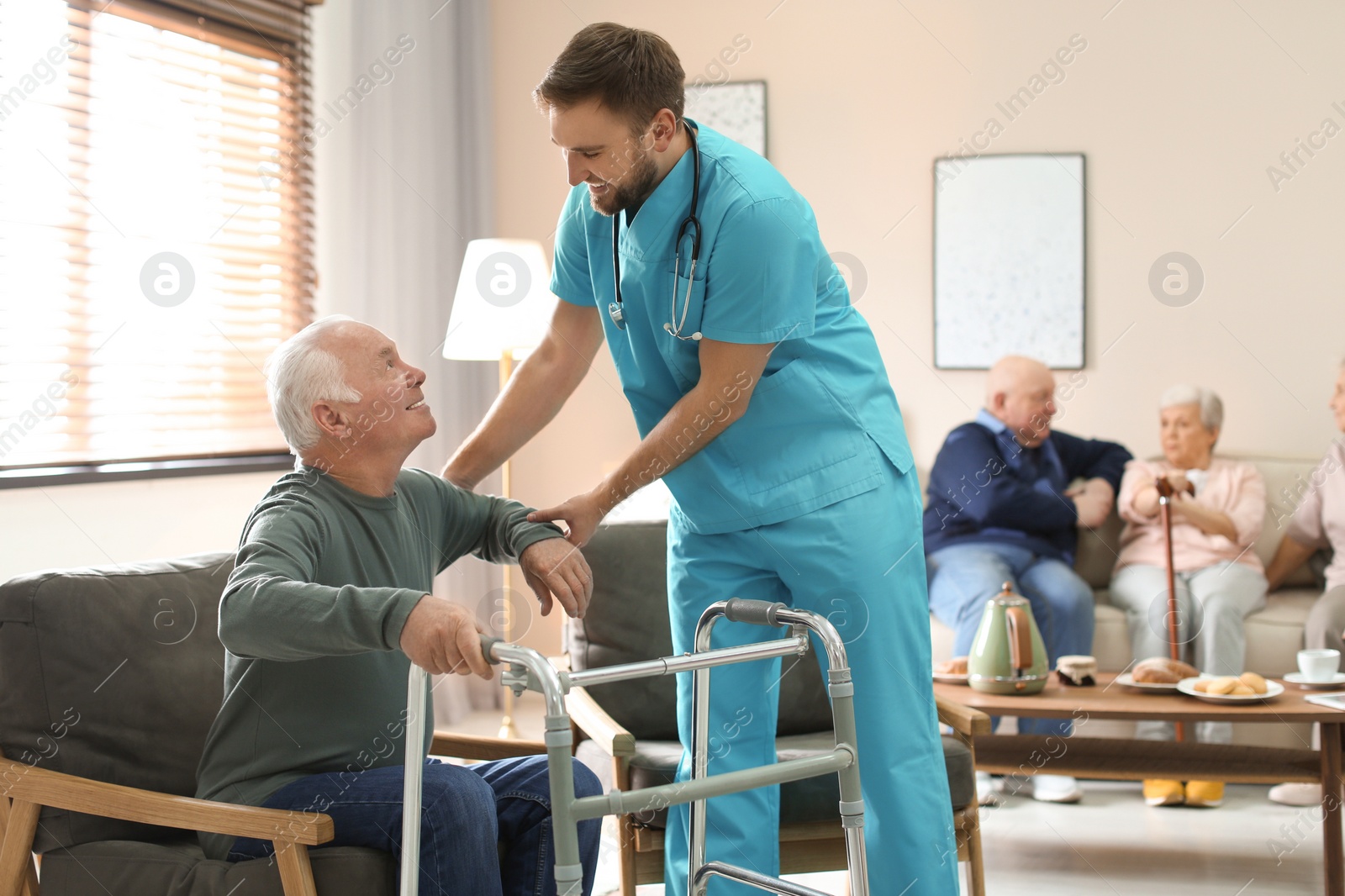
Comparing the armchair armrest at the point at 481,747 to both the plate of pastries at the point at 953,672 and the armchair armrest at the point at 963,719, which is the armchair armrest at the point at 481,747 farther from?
the plate of pastries at the point at 953,672

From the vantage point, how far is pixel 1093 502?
11.6ft

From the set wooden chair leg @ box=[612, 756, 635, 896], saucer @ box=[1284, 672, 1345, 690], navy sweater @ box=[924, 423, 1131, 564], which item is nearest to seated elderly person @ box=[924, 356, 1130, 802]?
navy sweater @ box=[924, 423, 1131, 564]

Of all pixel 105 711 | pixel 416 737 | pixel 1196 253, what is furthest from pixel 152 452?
pixel 1196 253

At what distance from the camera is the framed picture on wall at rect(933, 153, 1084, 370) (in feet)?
12.8

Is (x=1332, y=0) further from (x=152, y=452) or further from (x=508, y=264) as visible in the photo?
(x=152, y=452)

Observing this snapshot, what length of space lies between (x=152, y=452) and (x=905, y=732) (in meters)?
2.16

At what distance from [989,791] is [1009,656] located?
0.71 metres

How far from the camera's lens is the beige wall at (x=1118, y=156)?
12.5ft

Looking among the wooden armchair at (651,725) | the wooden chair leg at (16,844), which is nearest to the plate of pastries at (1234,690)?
the wooden armchair at (651,725)

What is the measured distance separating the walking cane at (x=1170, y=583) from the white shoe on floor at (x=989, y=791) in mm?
470

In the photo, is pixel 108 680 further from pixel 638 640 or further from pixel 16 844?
pixel 638 640

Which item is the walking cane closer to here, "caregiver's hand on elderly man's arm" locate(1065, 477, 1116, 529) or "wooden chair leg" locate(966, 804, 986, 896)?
"caregiver's hand on elderly man's arm" locate(1065, 477, 1116, 529)

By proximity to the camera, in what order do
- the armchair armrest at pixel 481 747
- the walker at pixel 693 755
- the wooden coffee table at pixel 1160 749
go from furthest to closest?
the wooden coffee table at pixel 1160 749, the armchair armrest at pixel 481 747, the walker at pixel 693 755

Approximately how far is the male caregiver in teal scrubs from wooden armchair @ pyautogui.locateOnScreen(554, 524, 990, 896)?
0.19 metres
